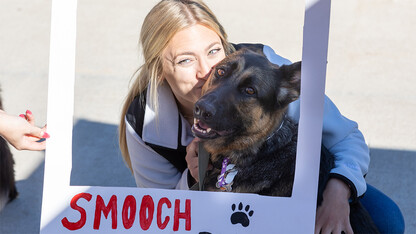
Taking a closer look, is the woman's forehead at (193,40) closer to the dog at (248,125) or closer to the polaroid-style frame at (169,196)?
the dog at (248,125)

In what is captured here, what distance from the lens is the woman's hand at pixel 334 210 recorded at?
5.01ft

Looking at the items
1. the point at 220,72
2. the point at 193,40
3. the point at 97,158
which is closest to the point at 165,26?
the point at 193,40

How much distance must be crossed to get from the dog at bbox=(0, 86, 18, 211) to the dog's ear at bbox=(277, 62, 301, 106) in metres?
1.73

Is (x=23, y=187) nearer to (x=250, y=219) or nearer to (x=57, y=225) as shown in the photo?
(x=57, y=225)

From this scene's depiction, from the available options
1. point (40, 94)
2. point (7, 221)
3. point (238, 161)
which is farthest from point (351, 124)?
point (40, 94)

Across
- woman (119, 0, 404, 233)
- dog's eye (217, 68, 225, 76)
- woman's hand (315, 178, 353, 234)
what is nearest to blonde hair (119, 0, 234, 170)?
Result: woman (119, 0, 404, 233)

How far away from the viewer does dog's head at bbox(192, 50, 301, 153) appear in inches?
61.1

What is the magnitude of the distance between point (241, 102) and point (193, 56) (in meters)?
0.23

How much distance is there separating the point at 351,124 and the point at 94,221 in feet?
2.91

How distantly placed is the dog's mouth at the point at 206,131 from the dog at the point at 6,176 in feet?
5.02

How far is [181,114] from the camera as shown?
6.49 feet

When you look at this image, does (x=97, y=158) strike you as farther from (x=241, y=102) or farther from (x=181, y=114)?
(x=241, y=102)

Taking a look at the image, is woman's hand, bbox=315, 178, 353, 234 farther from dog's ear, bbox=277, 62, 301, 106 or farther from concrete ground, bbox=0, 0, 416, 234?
concrete ground, bbox=0, 0, 416, 234

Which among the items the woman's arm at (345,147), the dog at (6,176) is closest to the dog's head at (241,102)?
the woman's arm at (345,147)
